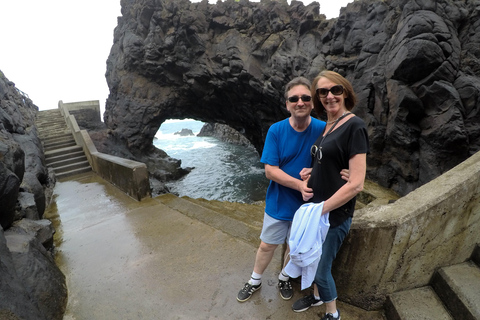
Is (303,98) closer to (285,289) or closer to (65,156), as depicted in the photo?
(285,289)

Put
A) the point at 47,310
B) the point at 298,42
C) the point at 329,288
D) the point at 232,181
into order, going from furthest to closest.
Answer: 1. the point at 232,181
2. the point at 298,42
3. the point at 47,310
4. the point at 329,288

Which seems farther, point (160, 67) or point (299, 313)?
point (160, 67)

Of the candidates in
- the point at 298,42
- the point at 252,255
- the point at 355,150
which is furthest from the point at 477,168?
the point at 298,42

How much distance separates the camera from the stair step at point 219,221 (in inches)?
136

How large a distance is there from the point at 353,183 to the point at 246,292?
62.1 inches

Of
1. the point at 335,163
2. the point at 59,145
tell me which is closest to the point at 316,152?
the point at 335,163

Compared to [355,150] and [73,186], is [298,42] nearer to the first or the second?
[73,186]

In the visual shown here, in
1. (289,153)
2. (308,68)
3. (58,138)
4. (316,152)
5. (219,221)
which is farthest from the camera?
(308,68)

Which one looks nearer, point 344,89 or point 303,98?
point 344,89

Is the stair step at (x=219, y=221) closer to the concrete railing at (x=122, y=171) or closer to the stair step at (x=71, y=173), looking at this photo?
the concrete railing at (x=122, y=171)

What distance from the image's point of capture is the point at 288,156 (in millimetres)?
2023

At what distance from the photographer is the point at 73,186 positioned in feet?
23.6

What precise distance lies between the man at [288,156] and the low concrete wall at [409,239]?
22.4 inches

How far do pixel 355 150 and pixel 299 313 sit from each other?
1620 mm
